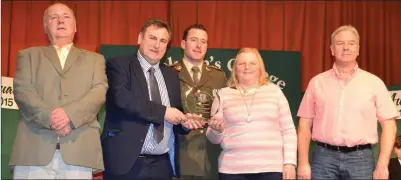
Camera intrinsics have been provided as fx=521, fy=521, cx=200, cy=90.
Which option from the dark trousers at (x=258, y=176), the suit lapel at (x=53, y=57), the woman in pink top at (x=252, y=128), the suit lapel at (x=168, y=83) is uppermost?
the suit lapel at (x=53, y=57)

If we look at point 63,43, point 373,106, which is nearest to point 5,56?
point 63,43

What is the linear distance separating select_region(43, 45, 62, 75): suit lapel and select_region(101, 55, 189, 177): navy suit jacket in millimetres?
349

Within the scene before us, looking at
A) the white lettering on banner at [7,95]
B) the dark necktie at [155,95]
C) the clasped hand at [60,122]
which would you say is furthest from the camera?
the white lettering on banner at [7,95]

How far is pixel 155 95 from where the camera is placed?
3.19 meters

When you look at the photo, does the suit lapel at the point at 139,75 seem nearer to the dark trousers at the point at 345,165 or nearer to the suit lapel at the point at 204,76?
the suit lapel at the point at 204,76

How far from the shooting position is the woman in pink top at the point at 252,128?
119 inches

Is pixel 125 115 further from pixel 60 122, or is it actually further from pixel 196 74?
pixel 196 74

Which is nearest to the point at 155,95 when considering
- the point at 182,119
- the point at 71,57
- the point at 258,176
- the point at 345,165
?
the point at 182,119

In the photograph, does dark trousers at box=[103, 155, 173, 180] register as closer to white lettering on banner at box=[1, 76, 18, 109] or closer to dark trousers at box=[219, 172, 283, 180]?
dark trousers at box=[219, 172, 283, 180]

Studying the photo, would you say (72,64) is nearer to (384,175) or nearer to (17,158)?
(17,158)

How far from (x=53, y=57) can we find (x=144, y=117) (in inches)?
24.2

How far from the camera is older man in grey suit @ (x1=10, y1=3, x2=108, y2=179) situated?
8.97ft

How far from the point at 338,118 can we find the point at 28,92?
1803 mm

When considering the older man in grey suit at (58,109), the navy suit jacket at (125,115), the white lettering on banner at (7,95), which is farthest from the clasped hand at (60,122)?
the white lettering on banner at (7,95)
